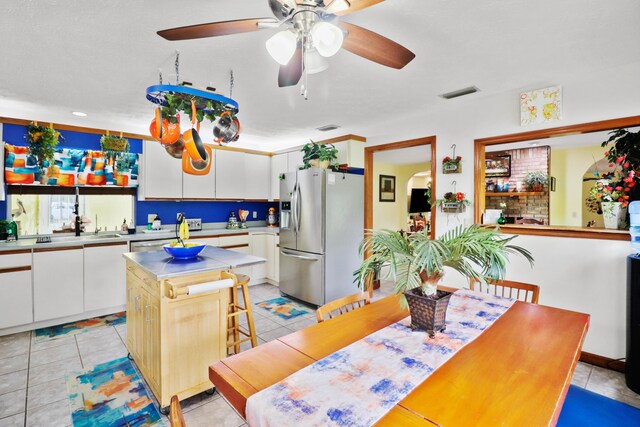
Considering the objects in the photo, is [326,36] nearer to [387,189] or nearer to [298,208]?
[298,208]

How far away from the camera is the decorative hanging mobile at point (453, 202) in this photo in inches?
130

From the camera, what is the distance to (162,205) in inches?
184

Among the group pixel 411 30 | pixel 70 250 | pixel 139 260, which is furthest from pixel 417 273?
pixel 70 250

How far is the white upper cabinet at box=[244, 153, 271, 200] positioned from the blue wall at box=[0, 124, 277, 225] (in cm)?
32

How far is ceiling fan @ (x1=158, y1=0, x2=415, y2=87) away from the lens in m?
1.26

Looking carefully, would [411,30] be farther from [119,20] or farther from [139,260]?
[139,260]

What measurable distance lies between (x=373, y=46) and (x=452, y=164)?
223cm

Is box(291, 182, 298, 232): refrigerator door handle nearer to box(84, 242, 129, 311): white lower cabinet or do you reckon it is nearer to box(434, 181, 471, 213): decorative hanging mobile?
box(434, 181, 471, 213): decorative hanging mobile

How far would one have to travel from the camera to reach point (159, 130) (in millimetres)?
2084

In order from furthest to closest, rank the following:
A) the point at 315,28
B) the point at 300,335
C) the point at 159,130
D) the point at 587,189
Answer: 1. the point at 587,189
2. the point at 159,130
3. the point at 300,335
4. the point at 315,28

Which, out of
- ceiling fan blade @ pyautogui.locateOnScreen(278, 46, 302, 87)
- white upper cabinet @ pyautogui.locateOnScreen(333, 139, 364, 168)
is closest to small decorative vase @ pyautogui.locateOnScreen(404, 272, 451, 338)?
ceiling fan blade @ pyautogui.locateOnScreen(278, 46, 302, 87)

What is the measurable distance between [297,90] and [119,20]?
1551mm

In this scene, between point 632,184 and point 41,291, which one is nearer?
point 632,184

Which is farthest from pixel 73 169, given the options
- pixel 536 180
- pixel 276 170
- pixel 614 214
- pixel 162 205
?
pixel 536 180
